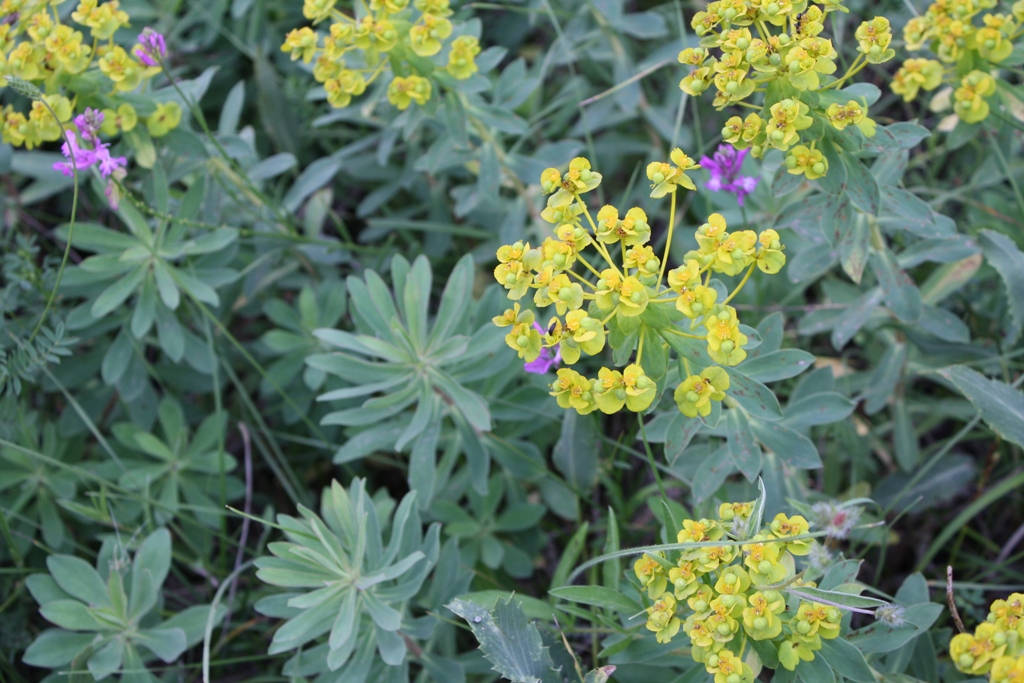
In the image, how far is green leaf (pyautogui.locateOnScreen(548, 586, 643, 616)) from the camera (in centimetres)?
199

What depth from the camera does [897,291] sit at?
8.41 ft

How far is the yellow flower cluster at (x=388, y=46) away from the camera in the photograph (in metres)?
2.41

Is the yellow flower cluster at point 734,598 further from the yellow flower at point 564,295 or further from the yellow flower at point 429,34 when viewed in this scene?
the yellow flower at point 429,34

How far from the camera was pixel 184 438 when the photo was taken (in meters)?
3.20

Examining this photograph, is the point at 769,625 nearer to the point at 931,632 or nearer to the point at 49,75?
the point at 931,632

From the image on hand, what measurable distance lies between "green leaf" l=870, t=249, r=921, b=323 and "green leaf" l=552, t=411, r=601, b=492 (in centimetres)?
102

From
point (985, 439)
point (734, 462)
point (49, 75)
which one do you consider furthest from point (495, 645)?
point (985, 439)

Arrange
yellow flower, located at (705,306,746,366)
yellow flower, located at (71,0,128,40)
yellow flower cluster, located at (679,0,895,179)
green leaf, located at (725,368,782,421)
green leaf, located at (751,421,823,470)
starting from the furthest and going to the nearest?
1. yellow flower, located at (71,0,128,40)
2. green leaf, located at (751,421,823,470)
3. green leaf, located at (725,368,782,421)
4. yellow flower cluster, located at (679,0,895,179)
5. yellow flower, located at (705,306,746,366)

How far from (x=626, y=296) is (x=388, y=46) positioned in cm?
126

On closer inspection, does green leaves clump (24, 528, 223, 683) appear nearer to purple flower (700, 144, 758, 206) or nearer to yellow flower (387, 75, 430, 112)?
yellow flower (387, 75, 430, 112)

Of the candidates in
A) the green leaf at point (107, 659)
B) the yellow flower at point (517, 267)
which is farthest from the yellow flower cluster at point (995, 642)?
the green leaf at point (107, 659)

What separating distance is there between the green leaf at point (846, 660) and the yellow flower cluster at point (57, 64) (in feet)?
8.53

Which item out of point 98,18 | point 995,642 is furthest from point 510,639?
point 98,18

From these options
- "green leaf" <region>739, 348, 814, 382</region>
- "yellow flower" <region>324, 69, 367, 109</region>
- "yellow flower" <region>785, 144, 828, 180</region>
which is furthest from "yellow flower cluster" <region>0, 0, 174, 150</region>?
"green leaf" <region>739, 348, 814, 382</region>
